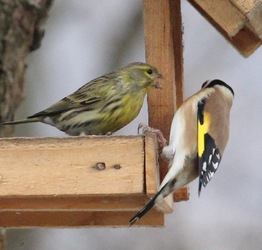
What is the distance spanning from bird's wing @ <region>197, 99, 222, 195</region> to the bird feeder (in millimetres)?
140

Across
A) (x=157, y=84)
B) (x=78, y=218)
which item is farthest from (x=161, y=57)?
(x=78, y=218)

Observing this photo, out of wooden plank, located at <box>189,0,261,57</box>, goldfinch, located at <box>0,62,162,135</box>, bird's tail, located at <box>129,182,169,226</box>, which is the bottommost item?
bird's tail, located at <box>129,182,169,226</box>

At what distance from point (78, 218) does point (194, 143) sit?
0.57 metres

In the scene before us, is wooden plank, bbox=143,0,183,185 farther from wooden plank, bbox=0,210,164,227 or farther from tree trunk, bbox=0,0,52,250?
tree trunk, bbox=0,0,52,250

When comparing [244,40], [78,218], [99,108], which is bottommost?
[78,218]

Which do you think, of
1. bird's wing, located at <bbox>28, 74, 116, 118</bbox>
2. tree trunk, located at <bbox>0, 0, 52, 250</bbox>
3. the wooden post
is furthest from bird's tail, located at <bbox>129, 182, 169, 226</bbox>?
tree trunk, located at <bbox>0, 0, 52, 250</bbox>

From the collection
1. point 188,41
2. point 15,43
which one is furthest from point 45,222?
point 188,41

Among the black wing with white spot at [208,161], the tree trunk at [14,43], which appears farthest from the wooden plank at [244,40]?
the tree trunk at [14,43]

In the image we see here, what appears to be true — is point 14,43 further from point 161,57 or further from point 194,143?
point 194,143

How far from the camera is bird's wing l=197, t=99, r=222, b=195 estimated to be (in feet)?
14.1

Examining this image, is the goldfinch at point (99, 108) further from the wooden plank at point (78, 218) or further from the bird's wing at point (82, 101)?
the wooden plank at point (78, 218)

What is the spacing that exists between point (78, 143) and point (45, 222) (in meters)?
0.72

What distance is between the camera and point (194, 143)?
4566 millimetres

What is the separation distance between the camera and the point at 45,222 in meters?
4.68
